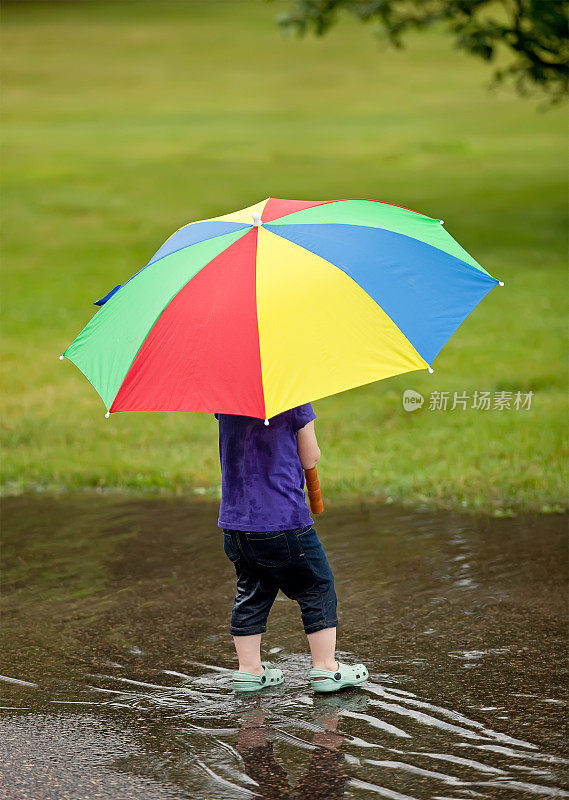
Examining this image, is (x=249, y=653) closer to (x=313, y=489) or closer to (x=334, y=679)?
(x=334, y=679)

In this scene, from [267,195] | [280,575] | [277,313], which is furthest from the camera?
[267,195]

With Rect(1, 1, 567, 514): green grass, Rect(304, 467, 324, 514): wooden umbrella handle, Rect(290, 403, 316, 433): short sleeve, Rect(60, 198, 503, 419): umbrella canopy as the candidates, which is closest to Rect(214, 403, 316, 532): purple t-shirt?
Rect(290, 403, 316, 433): short sleeve

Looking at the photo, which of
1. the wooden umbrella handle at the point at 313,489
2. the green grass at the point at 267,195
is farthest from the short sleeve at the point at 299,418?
the green grass at the point at 267,195

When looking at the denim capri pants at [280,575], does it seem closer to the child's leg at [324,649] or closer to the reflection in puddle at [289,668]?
the child's leg at [324,649]

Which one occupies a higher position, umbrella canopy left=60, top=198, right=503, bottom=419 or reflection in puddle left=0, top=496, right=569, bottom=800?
umbrella canopy left=60, top=198, right=503, bottom=419

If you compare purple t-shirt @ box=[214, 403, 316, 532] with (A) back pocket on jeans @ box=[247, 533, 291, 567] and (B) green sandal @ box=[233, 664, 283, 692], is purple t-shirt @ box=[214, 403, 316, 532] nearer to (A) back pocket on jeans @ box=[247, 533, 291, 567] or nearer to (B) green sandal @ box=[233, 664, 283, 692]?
(A) back pocket on jeans @ box=[247, 533, 291, 567]

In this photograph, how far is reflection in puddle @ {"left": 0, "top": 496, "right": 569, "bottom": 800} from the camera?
139 inches

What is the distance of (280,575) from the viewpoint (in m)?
4.16

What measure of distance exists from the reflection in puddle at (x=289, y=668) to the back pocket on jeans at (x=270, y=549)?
0.51 meters

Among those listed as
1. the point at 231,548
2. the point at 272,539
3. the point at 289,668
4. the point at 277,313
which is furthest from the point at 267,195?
the point at 277,313

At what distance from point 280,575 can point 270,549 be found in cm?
14

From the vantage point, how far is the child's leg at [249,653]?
424 centimetres

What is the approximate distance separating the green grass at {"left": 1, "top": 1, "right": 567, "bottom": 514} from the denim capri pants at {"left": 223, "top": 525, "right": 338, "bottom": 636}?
2510 mm

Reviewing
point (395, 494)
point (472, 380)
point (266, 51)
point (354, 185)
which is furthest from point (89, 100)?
point (395, 494)
